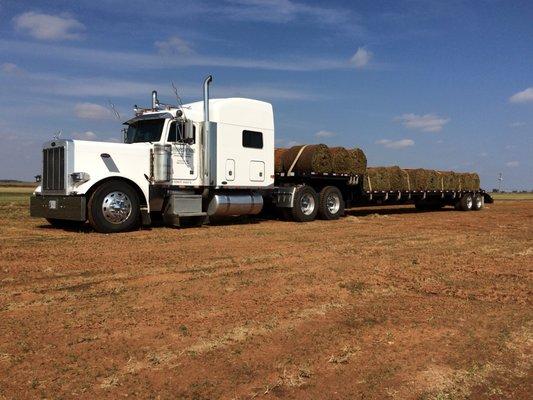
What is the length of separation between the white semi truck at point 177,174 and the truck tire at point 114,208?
0.07ft

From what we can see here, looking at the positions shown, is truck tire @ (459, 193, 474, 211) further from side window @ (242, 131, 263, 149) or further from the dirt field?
the dirt field

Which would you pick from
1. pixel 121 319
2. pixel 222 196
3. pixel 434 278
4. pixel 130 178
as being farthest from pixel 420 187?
pixel 121 319

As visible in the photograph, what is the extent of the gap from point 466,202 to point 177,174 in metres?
17.6

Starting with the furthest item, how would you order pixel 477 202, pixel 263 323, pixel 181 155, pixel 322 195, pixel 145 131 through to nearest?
1. pixel 477 202
2. pixel 322 195
3. pixel 145 131
4. pixel 181 155
5. pixel 263 323

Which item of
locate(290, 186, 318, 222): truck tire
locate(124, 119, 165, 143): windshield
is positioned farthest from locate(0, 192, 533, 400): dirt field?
locate(290, 186, 318, 222): truck tire

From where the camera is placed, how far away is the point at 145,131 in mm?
13578

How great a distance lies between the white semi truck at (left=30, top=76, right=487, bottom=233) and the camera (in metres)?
11.7

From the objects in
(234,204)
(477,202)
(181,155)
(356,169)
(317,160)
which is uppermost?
(317,160)

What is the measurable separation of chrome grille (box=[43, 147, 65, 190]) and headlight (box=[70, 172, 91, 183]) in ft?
1.17

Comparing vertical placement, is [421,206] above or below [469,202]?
below

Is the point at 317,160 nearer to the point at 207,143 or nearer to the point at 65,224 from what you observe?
the point at 207,143

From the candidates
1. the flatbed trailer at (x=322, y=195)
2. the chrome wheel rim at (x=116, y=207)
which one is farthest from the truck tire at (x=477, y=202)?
the chrome wheel rim at (x=116, y=207)

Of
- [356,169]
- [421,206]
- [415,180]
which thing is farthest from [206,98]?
[421,206]

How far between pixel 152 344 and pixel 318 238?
7516 millimetres
